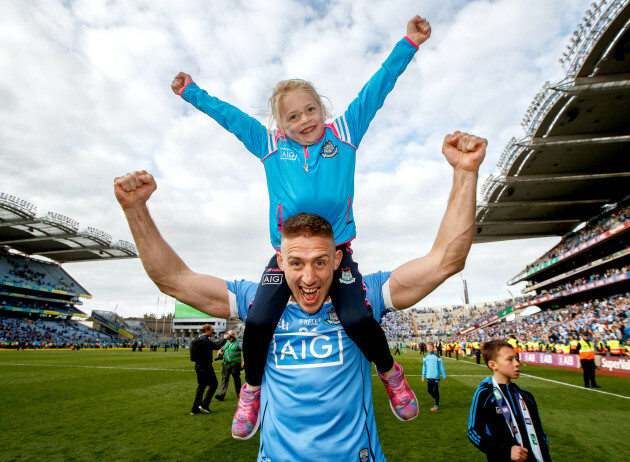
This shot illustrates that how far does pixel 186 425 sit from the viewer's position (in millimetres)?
7793

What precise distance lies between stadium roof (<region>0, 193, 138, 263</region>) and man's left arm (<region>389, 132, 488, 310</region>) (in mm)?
44505

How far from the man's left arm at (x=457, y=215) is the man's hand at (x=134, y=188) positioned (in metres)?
1.42

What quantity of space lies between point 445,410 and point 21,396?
12.3m

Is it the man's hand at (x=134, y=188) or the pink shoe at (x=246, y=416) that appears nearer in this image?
the man's hand at (x=134, y=188)

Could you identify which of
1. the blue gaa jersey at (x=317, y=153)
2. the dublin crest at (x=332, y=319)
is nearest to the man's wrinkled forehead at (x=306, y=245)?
the dublin crest at (x=332, y=319)

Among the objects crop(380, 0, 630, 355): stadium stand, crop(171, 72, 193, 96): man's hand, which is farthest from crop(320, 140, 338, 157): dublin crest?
crop(380, 0, 630, 355): stadium stand

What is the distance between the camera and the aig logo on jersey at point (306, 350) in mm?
1881

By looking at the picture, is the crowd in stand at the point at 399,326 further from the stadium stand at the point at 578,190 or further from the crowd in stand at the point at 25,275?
the crowd in stand at the point at 25,275

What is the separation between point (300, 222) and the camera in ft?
6.27

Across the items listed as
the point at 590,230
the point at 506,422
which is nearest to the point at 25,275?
the point at 506,422

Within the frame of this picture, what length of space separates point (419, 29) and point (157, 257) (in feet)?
8.25

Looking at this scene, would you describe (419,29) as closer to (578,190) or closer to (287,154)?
(287,154)

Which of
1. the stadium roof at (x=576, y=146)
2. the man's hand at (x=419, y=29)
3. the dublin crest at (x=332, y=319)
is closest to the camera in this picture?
the dublin crest at (x=332, y=319)

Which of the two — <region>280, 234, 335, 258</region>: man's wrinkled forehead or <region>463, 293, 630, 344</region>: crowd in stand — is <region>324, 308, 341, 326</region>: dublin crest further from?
<region>463, 293, 630, 344</region>: crowd in stand
